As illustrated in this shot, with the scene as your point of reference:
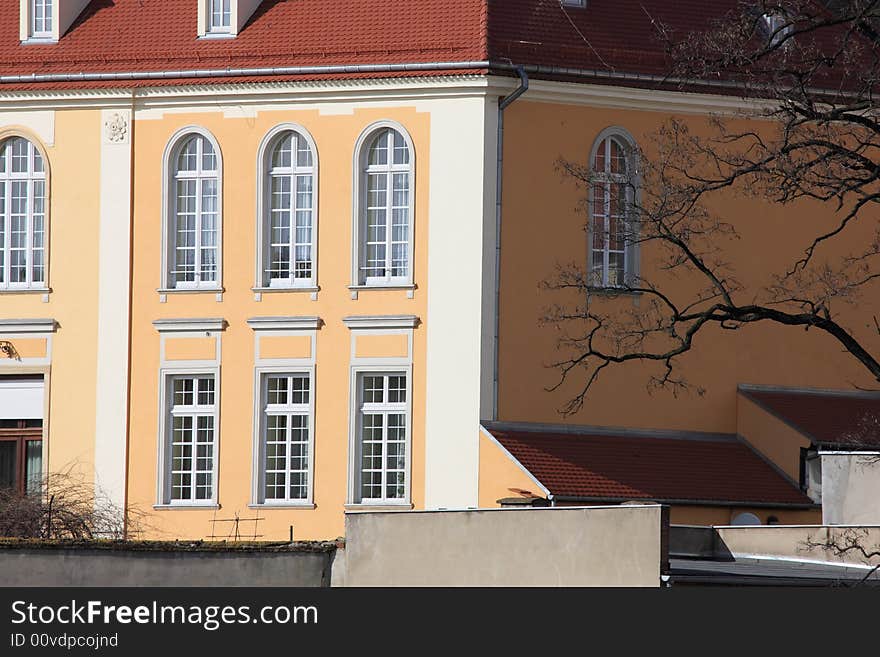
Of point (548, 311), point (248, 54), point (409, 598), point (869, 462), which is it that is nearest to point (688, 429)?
point (548, 311)

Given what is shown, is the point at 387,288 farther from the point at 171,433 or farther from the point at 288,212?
the point at 171,433

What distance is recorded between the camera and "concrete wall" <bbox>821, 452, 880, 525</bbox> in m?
37.5

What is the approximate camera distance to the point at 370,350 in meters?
42.5

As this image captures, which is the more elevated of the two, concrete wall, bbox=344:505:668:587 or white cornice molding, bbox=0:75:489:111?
white cornice molding, bbox=0:75:489:111

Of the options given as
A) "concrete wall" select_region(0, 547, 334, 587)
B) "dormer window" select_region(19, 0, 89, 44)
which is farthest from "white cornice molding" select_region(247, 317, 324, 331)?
"concrete wall" select_region(0, 547, 334, 587)

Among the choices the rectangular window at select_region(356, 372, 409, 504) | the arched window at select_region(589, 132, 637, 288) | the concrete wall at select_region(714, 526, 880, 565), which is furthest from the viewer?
the arched window at select_region(589, 132, 637, 288)

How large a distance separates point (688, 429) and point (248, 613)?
18466mm

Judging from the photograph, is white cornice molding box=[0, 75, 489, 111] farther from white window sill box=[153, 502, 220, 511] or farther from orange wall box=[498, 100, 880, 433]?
white window sill box=[153, 502, 220, 511]

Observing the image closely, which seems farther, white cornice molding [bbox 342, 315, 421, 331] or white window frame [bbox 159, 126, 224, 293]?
white window frame [bbox 159, 126, 224, 293]

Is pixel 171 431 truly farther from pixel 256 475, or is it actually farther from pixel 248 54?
pixel 248 54

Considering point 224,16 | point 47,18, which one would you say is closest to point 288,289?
point 224,16

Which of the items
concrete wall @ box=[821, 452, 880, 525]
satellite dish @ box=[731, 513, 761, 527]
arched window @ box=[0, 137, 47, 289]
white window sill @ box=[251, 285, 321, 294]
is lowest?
satellite dish @ box=[731, 513, 761, 527]

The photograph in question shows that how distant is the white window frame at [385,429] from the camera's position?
41906mm

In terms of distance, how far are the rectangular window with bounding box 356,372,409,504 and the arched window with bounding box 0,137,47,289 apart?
22.1 feet
